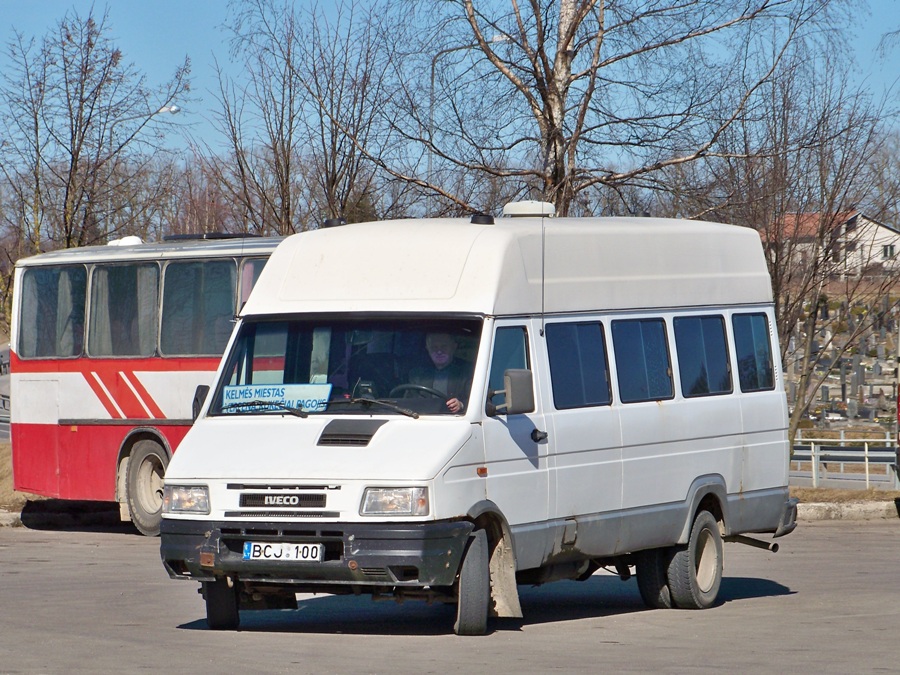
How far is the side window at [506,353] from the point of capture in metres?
9.12

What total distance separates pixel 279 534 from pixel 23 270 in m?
11.8

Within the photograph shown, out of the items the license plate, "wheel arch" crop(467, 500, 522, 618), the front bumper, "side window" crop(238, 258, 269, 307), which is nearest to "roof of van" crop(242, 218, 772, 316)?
"wheel arch" crop(467, 500, 522, 618)

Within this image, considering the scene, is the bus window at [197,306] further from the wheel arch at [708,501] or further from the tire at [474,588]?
the tire at [474,588]

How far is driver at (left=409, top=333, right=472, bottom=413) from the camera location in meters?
8.95

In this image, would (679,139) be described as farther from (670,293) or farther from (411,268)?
(411,268)

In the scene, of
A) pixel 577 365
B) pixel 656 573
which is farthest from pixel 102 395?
pixel 577 365

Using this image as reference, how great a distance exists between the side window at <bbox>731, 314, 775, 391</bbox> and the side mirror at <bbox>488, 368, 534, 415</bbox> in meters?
3.23

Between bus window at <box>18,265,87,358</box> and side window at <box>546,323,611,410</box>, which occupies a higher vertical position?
bus window at <box>18,265,87,358</box>

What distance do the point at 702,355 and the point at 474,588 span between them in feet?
11.1

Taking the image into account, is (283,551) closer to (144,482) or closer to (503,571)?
(503,571)

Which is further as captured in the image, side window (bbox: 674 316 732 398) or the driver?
side window (bbox: 674 316 732 398)

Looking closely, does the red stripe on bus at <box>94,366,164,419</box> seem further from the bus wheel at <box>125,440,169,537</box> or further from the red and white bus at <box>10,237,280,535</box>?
the bus wheel at <box>125,440,169,537</box>

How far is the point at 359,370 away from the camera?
9172mm

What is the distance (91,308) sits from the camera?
18641 millimetres
